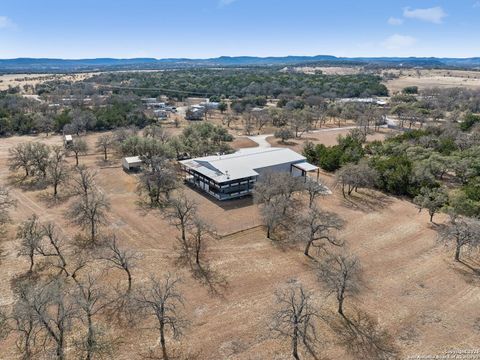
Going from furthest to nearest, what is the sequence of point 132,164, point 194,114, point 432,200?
point 194,114 < point 132,164 < point 432,200

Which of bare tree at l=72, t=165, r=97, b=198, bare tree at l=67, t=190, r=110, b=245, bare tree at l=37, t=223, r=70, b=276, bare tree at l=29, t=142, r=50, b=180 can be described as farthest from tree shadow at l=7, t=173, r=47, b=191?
bare tree at l=37, t=223, r=70, b=276

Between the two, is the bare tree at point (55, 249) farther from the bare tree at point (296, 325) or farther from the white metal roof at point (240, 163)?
the white metal roof at point (240, 163)

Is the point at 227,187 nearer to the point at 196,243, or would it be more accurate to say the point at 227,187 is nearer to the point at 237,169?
the point at 237,169

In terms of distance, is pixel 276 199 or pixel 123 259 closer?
pixel 123 259

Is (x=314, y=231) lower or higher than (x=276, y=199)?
lower

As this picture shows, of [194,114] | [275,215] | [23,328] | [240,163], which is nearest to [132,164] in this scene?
[240,163]

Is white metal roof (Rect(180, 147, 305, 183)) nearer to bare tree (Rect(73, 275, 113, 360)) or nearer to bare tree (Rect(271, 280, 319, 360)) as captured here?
bare tree (Rect(271, 280, 319, 360))
